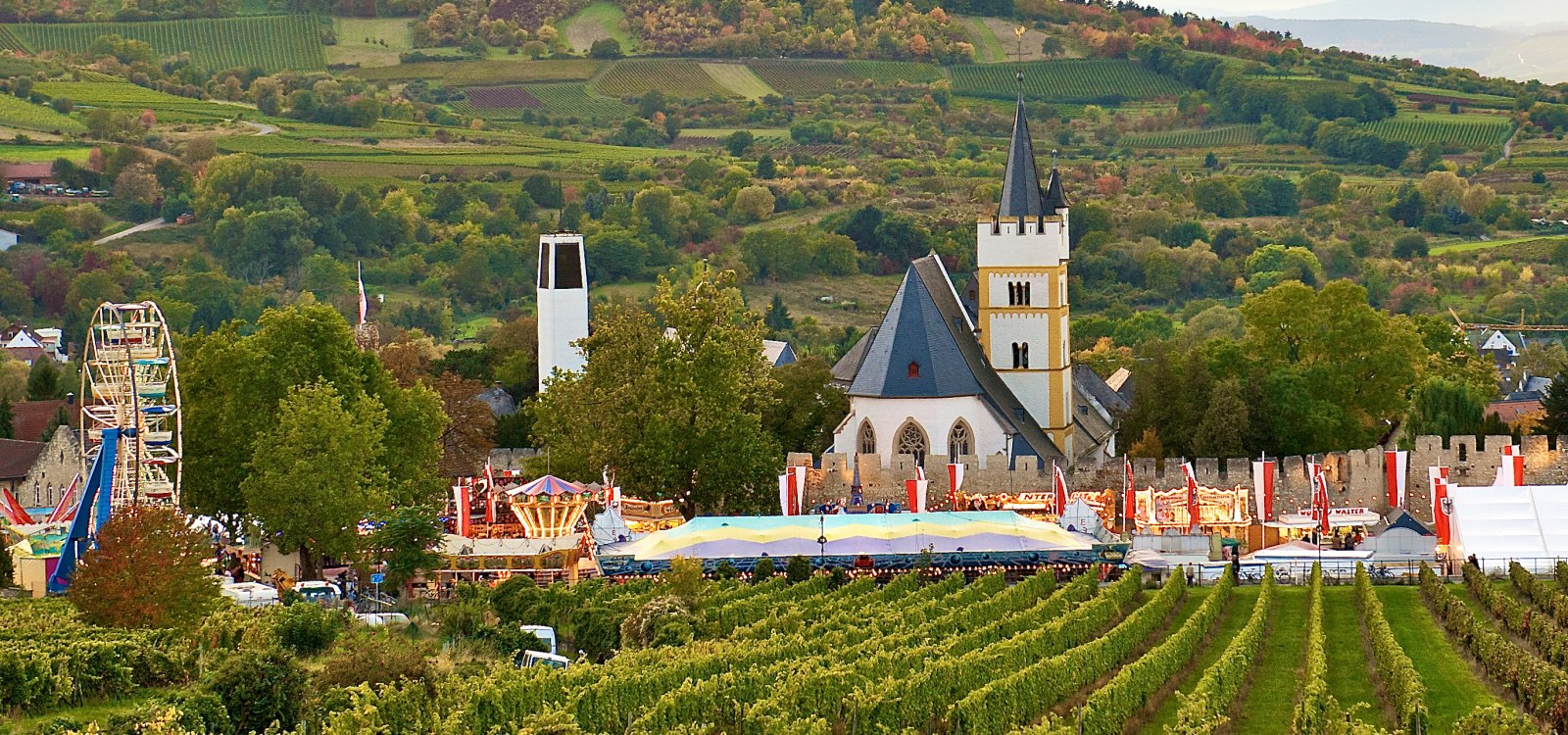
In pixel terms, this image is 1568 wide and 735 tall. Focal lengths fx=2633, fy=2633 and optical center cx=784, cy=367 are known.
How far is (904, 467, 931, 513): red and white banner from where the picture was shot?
6339 centimetres

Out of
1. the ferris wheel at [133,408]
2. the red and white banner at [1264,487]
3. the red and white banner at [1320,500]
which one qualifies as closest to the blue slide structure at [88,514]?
the ferris wheel at [133,408]

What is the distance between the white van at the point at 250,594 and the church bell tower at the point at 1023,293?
31.6 metres

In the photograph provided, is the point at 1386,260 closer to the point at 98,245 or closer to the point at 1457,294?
the point at 1457,294

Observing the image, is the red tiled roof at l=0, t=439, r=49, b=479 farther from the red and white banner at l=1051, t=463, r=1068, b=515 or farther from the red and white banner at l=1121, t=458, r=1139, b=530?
the red and white banner at l=1121, t=458, r=1139, b=530

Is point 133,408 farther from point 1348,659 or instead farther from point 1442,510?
point 1442,510

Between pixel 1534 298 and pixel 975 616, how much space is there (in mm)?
118877

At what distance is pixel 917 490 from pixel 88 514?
66.2 feet

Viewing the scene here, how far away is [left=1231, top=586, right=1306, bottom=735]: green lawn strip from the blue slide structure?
23.2 meters

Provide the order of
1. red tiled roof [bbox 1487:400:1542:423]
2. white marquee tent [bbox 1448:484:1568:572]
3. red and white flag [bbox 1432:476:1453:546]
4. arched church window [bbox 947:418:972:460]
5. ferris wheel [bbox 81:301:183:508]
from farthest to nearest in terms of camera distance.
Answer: red tiled roof [bbox 1487:400:1542:423], arched church window [bbox 947:418:972:460], red and white flag [bbox 1432:476:1453:546], white marquee tent [bbox 1448:484:1568:572], ferris wheel [bbox 81:301:183:508]

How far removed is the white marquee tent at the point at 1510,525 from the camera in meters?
55.6

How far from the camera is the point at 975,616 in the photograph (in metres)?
46.7

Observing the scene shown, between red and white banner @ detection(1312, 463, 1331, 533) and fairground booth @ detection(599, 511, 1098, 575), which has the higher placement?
red and white banner @ detection(1312, 463, 1331, 533)

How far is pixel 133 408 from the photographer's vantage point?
54594mm

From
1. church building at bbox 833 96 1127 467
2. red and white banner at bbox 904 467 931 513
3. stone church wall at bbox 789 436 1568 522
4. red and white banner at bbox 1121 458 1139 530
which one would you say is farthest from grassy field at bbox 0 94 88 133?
red and white banner at bbox 1121 458 1139 530
